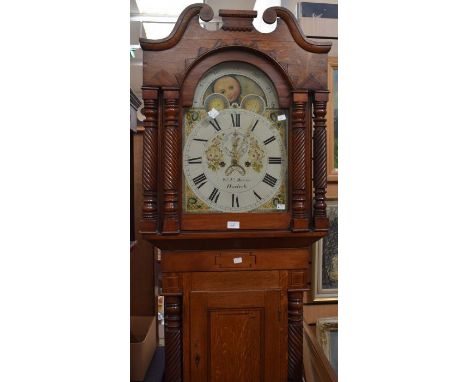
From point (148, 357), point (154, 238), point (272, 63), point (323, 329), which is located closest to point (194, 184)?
point (154, 238)

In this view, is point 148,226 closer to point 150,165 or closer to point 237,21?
point 150,165

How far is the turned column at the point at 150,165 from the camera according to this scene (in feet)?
4.57

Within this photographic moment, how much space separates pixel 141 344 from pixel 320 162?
110cm

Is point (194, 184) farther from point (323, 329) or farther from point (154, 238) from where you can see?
point (323, 329)

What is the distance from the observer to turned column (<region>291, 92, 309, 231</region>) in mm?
1425

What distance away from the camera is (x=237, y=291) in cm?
146

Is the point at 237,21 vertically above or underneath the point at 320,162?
above

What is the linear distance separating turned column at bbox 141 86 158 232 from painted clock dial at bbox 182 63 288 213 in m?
0.11

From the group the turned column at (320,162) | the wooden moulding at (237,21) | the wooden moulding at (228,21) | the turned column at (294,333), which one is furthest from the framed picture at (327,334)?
the wooden moulding at (237,21)

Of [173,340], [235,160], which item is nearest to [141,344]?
[173,340]

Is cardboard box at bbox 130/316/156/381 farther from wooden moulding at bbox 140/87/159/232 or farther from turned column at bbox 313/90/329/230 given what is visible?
turned column at bbox 313/90/329/230

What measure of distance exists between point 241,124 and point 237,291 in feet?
2.09

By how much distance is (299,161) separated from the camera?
4.68ft

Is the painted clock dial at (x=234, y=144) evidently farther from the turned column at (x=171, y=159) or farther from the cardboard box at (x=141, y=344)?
the cardboard box at (x=141, y=344)
